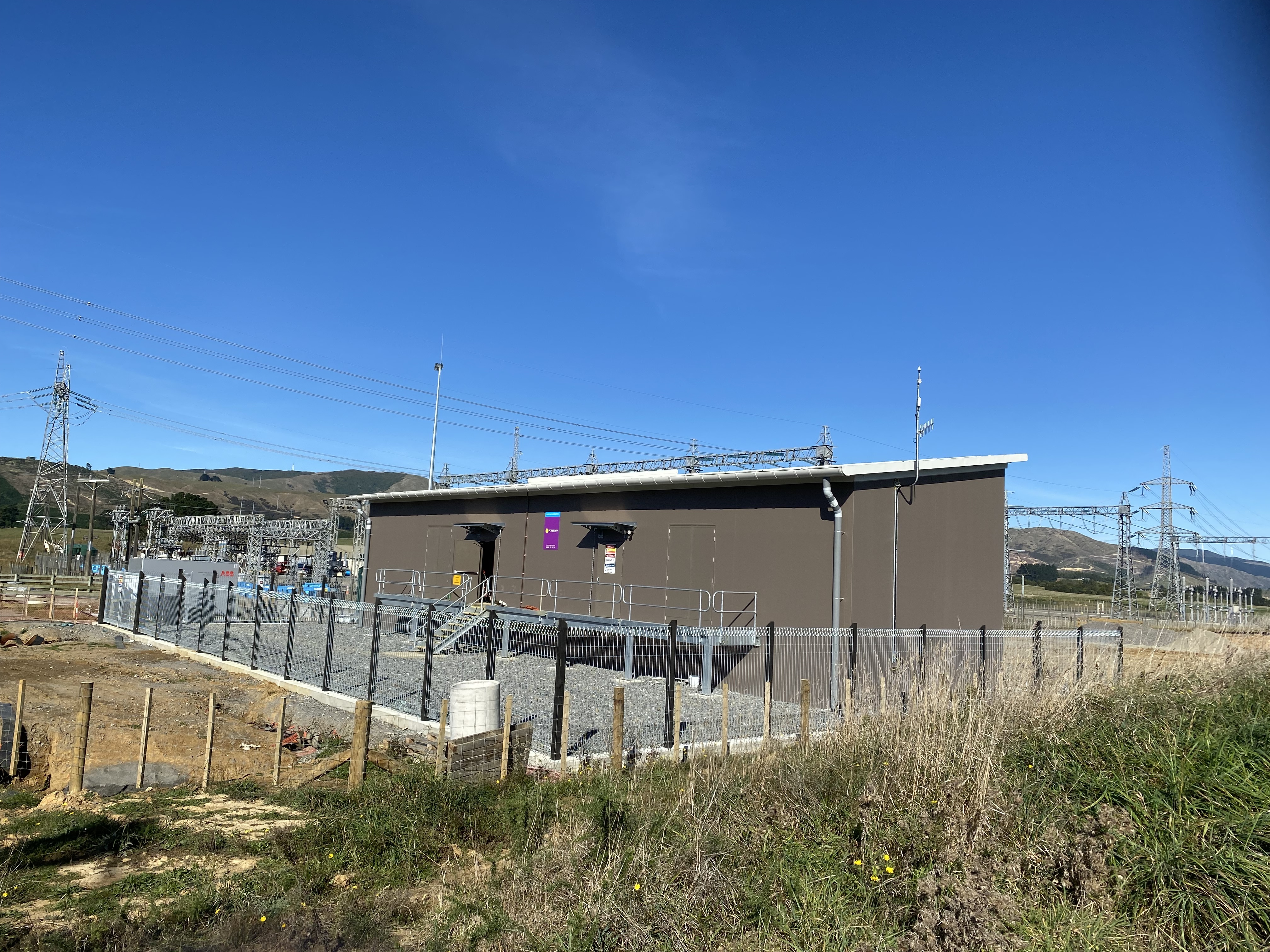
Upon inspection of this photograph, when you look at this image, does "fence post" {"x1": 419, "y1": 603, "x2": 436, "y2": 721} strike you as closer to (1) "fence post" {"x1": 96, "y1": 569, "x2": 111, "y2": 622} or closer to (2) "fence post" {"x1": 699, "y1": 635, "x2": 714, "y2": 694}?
(2) "fence post" {"x1": 699, "y1": 635, "x2": 714, "y2": 694}

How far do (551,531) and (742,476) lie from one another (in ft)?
22.7

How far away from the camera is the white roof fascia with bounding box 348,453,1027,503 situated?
16781mm

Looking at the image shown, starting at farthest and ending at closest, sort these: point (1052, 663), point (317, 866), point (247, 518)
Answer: point (247, 518)
point (1052, 663)
point (317, 866)

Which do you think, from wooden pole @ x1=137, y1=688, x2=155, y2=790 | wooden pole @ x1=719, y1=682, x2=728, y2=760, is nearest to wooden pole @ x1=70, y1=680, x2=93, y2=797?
wooden pole @ x1=137, y1=688, x2=155, y2=790

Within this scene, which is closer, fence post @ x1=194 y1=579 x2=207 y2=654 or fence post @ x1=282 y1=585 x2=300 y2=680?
fence post @ x1=282 y1=585 x2=300 y2=680

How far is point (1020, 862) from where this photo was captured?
16.5ft

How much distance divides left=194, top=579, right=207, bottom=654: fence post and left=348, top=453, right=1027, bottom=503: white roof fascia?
8100 millimetres

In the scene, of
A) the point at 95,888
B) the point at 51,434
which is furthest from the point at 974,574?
the point at 51,434

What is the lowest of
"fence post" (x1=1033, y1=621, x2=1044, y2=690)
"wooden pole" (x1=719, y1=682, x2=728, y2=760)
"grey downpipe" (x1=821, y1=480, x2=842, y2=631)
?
"wooden pole" (x1=719, y1=682, x2=728, y2=760)

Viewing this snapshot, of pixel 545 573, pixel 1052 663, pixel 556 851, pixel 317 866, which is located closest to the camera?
pixel 556 851

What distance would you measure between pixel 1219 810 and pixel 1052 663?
6.36 meters

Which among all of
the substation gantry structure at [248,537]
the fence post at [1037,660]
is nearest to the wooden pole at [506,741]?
the fence post at [1037,660]

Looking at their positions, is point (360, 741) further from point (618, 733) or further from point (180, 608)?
point (180, 608)

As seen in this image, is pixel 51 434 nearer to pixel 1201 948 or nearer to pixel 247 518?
pixel 247 518
